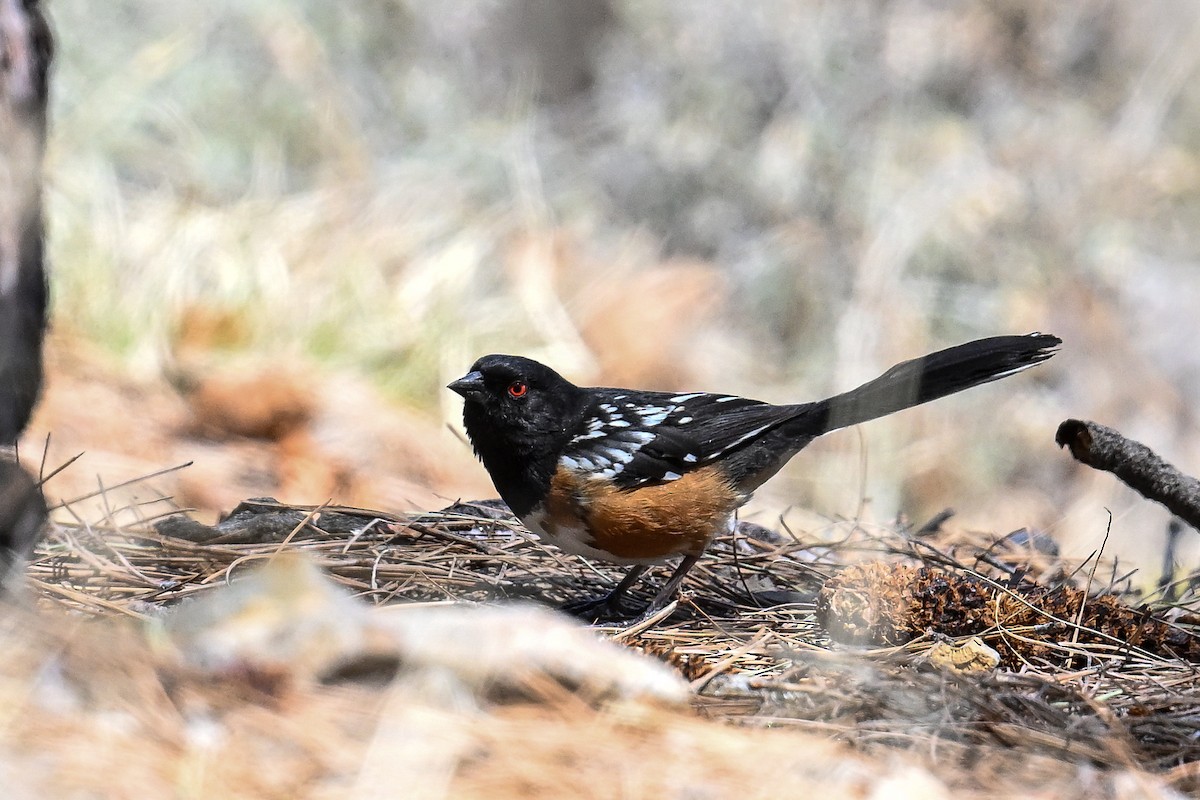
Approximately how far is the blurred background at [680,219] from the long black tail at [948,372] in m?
2.51

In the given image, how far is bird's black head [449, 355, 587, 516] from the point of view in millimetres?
2947

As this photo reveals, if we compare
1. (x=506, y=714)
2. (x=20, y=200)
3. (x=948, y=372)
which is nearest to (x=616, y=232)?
(x=948, y=372)

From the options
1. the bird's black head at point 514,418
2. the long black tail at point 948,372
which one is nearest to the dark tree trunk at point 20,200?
the bird's black head at point 514,418

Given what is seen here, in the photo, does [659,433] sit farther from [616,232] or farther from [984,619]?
[616,232]

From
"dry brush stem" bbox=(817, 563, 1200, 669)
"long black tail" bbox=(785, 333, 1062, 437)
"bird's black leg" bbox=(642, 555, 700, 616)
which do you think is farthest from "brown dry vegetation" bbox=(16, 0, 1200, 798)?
"dry brush stem" bbox=(817, 563, 1200, 669)

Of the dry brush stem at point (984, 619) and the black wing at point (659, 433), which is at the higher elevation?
the black wing at point (659, 433)

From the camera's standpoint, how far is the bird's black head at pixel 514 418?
9.67ft

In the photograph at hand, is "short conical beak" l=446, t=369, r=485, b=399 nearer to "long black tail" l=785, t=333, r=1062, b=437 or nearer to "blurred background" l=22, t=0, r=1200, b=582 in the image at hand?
"long black tail" l=785, t=333, r=1062, b=437

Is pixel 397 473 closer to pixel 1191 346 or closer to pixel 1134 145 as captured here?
pixel 1191 346

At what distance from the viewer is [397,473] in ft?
16.1

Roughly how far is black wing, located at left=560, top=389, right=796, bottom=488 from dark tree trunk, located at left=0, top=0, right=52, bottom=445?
1235 mm

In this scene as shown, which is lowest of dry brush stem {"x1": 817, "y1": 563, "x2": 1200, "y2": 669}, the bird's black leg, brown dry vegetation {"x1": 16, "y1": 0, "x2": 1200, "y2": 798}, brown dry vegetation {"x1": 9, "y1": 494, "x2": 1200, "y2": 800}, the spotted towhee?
brown dry vegetation {"x1": 9, "y1": 494, "x2": 1200, "y2": 800}

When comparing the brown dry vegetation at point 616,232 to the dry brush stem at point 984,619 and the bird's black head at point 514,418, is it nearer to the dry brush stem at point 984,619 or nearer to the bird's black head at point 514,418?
the bird's black head at point 514,418

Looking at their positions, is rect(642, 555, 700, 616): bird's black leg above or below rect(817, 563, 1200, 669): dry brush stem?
above
